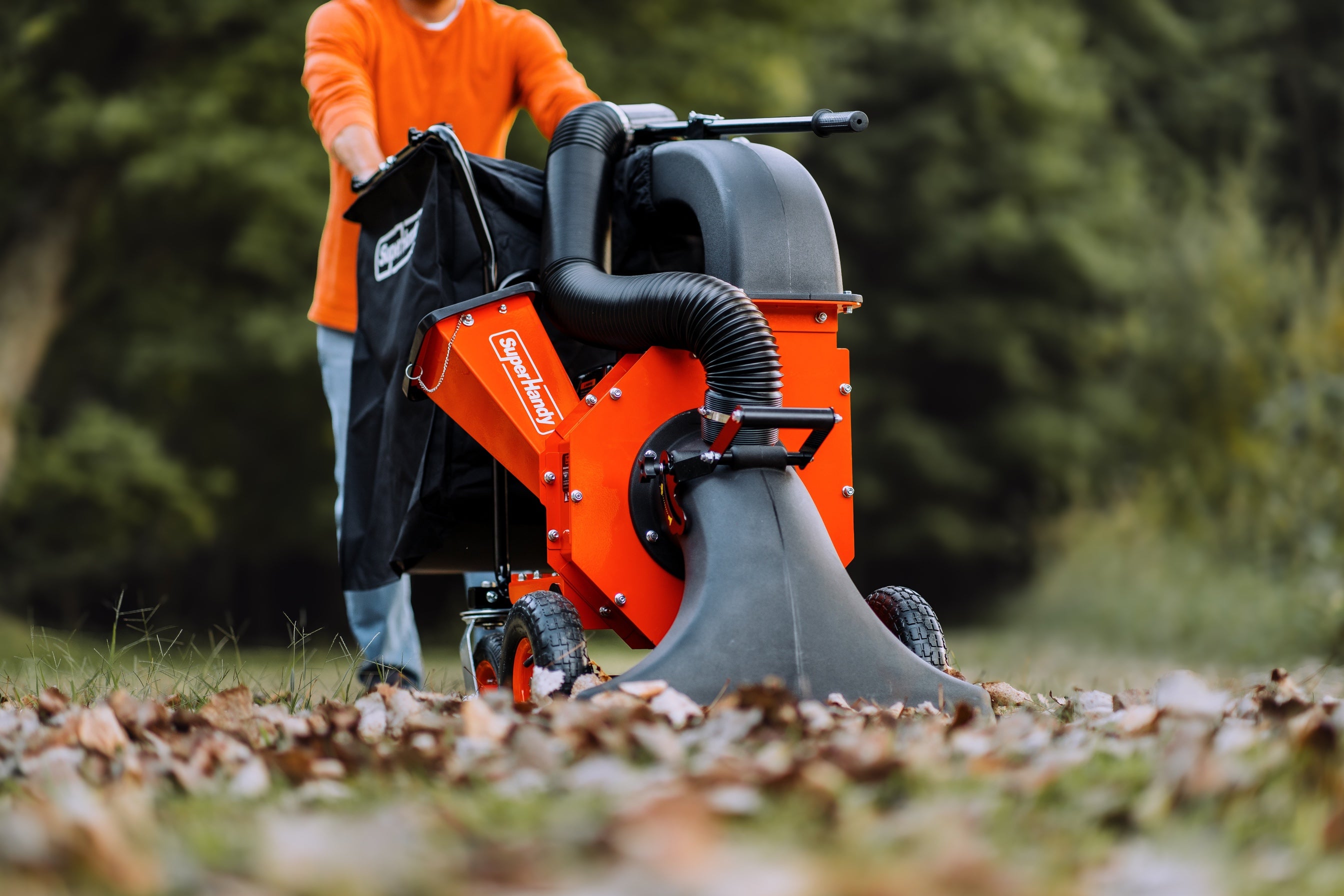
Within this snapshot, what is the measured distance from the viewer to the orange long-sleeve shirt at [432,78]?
3881mm

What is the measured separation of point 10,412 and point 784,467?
26.1 ft

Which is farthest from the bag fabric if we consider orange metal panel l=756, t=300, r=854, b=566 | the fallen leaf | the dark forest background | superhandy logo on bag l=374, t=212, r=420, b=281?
the fallen leaf

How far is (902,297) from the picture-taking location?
1542 cm

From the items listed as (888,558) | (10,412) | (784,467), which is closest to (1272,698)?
(784,467)

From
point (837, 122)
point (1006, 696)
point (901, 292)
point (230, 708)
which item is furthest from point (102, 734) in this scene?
point (901, 292)

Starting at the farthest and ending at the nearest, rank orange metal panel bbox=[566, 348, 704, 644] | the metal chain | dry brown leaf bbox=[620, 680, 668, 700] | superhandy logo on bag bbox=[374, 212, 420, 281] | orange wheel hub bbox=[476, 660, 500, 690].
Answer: superhandy logo on bag bbox=[374, 212, 420, 281] < orange wheel hub bbox=[476, 660, 500, 690] < the metal chain < orange metal panel bbox=[566, 348, 704, 644] < dry brown leaf bbox=[620, 680, 668, 700]

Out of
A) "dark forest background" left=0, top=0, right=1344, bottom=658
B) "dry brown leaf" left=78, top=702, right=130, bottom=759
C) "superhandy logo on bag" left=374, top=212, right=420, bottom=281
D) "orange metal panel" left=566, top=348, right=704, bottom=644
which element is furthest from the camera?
"dark forest background" left=0, top=0, right=1344, bottom=658

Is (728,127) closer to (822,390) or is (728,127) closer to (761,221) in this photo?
(761,221)

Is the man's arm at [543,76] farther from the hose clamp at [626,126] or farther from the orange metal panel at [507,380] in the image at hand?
the orange metal panel at [507,380]

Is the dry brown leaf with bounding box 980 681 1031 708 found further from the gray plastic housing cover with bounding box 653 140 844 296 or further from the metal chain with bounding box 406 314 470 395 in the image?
the metal chain with bounding box 406 314 470 395

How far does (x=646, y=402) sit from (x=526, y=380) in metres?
0.29

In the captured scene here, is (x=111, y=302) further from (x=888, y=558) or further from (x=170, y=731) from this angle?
(x=170, y=731)

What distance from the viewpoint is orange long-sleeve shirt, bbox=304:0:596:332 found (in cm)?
388

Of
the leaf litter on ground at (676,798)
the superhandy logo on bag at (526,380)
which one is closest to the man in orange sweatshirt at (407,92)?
the superhandy logo on bag at (526,380)
